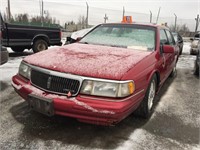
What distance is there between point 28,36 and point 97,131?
6917 mm

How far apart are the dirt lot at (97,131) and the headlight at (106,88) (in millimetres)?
631

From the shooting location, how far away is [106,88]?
243cm

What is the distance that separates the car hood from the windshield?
0.26 m

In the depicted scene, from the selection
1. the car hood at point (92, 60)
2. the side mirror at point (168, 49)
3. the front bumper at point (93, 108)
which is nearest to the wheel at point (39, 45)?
the car hood at point (92, 60)

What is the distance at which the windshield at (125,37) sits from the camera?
143 inches

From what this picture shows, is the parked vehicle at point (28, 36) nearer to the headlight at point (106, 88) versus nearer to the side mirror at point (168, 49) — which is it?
the side mirror at point (168, 49)

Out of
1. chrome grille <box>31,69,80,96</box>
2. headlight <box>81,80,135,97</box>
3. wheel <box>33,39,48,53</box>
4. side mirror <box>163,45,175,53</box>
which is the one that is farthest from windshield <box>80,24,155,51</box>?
wheel <box>33,39,48,53</box>

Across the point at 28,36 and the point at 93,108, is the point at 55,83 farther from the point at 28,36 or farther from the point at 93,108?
the point at 28,36

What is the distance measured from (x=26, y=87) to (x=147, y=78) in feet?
5.37

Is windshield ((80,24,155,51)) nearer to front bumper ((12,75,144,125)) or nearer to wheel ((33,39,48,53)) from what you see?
front bumper ((12,75,144,125))

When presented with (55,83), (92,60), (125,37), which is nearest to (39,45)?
(125,37)

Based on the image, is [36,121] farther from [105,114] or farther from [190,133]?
[190,133]

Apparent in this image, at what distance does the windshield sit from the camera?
11.9 feet

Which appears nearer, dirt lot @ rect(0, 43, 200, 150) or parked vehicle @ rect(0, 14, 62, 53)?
dirt lot @ rect(0, 43, 200, 150)
